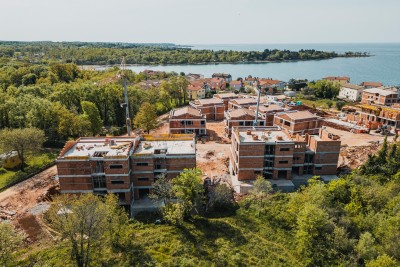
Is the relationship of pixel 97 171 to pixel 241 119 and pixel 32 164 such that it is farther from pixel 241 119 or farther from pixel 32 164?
pixel 241 119

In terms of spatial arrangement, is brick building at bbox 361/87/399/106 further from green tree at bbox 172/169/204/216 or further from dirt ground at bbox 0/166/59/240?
dirt ground at bbox 0/166/59/240

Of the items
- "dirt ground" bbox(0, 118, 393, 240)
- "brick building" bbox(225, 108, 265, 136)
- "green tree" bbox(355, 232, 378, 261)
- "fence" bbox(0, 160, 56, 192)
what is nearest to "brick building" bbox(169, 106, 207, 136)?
"dirt ground" bbox(0, 118, 393, 240)

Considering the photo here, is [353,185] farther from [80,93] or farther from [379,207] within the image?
[80,93]

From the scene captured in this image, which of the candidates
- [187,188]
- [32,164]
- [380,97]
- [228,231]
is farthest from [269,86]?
[228,231]

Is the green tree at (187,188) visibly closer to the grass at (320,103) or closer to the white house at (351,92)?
the grass at (320,103)

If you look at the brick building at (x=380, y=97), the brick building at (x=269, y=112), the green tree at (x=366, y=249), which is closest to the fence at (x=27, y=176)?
the brick building at (x=269, y=112)

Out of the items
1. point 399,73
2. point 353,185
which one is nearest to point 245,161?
point 353,185
